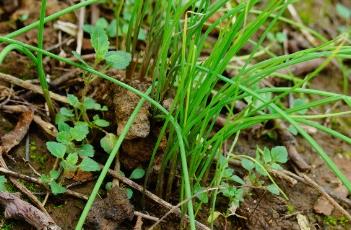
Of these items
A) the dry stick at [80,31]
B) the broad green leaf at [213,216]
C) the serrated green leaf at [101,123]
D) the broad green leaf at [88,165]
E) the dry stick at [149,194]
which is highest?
the dry stick at [80,31]

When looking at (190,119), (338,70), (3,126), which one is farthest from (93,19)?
(338,70)

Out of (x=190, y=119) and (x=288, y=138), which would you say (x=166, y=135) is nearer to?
(x=190, y=119)

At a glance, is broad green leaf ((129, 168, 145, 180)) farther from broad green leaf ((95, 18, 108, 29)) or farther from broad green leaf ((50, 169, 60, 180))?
broad green leaf ((95, 18, 108, 29))

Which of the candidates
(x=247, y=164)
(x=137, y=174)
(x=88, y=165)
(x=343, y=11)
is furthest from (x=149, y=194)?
(x=343, y=11)

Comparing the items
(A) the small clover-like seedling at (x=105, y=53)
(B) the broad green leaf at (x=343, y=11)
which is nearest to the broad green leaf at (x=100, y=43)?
(A) the small clover-like seedling at (x=105, y=53)

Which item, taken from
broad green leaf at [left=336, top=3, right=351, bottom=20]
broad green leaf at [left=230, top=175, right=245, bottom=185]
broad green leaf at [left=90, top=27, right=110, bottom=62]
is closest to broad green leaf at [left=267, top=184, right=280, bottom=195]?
broad green leaf at [left=230, top=175, right=245, bottom=185]

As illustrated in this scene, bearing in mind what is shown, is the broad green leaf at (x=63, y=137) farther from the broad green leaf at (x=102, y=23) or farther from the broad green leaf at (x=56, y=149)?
the broad green leaf at (x=102, y=23)
